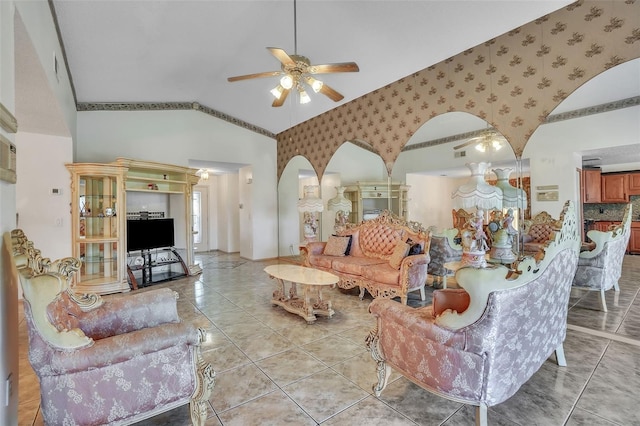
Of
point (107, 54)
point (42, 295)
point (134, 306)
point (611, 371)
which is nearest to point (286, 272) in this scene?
point (134, 306)

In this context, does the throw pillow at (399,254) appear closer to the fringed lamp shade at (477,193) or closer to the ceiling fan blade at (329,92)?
the fringed lamp shade at (477,193)

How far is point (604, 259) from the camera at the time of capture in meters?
3.12

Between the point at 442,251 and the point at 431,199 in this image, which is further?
the point at 442,251

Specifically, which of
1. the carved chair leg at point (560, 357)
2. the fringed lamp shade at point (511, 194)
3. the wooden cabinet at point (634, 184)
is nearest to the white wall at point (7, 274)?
the carved chair leg at point (560, 357)

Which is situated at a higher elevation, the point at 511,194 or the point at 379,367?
the point at 511,194

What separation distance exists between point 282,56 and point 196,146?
161 inches

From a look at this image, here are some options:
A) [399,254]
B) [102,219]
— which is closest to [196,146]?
[102,219]

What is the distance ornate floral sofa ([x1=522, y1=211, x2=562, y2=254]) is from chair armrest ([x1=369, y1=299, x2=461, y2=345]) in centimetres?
191

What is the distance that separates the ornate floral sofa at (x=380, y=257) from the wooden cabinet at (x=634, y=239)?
1972 mm

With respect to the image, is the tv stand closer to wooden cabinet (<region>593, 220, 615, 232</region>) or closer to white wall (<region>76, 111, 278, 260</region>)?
white wall (<region>76, 111, 278, 260</region>)

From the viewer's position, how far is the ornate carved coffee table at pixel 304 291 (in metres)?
3.29

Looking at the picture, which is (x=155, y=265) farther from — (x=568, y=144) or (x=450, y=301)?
(x=568, y=144)

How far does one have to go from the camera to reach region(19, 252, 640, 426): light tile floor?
1.81m

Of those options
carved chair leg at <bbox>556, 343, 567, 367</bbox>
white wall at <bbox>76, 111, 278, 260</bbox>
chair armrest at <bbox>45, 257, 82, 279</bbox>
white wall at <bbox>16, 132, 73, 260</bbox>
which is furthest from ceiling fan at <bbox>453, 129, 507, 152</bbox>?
white wall at <bbox>16, 132, 73, 260</bbox>
